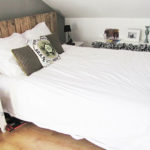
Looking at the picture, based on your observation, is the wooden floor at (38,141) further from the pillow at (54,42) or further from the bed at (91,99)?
the pillow at (54,42)

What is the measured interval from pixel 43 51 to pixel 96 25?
1858 mm

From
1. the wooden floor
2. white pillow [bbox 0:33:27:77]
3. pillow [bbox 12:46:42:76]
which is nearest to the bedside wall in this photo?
white pillow [bbox 0:33:27:77]

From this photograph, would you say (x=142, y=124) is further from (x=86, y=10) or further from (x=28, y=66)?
(x=86, y=10)

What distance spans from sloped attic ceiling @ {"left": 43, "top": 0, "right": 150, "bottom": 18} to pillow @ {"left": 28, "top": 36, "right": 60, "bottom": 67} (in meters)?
1.28

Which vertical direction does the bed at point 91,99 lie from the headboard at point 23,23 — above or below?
below

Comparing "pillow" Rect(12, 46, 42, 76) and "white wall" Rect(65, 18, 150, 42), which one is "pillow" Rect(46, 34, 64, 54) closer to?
"pillow" Rect(12, 46, 42, 76)

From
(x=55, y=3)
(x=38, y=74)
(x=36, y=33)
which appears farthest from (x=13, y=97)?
(x=55, y=3)

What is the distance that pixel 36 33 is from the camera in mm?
2607

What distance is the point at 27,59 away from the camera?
2.00 meters

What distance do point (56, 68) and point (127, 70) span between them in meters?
0.86

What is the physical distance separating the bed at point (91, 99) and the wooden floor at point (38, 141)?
155 mm

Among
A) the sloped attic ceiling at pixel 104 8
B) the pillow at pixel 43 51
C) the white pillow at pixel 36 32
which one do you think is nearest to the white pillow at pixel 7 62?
the pillow at pixel 43 51

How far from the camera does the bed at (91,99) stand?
1354 millimetres

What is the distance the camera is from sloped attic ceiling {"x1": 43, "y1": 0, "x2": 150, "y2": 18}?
2.84m
